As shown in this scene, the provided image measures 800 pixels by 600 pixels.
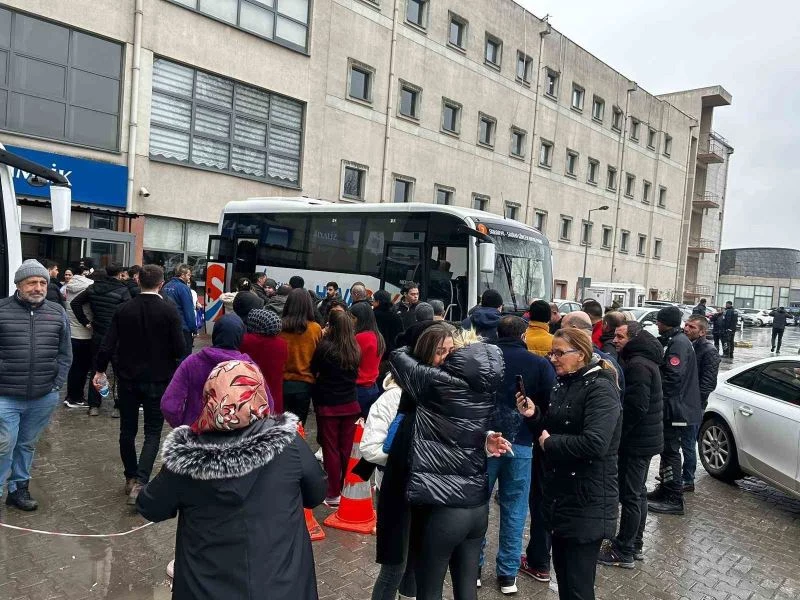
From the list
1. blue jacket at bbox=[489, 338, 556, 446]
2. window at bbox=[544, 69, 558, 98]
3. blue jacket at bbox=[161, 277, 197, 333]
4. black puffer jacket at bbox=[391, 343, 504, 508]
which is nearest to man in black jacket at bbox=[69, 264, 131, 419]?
blue jacket at bbox=[161, 277, 197, 333]

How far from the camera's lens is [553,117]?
31453 mm

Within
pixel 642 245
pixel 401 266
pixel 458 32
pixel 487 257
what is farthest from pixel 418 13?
pixel 642 245

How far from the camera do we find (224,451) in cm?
209

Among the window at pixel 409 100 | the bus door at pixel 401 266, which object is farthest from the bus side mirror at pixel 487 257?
the window at pixel 409 100

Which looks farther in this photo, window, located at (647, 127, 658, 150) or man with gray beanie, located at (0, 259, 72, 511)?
window, located at (647, 127, 658, 150)

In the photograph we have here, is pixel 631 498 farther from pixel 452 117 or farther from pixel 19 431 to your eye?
pixel 452 117

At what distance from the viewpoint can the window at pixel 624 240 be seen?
124 ft

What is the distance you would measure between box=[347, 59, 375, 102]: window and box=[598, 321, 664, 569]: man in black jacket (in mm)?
19223

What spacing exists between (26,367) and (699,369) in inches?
254

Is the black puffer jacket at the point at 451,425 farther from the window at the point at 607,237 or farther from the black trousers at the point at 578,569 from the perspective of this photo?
the window at the point at 607,237

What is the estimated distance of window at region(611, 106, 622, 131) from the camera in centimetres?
3638

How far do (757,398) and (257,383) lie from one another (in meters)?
Result: 6.34

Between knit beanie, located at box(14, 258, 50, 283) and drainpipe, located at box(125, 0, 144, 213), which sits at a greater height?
drainpipe, located at box(125, 0, 144, 213)

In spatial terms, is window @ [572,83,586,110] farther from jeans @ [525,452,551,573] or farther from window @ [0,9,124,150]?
jeans @ [525,452,551,573]
